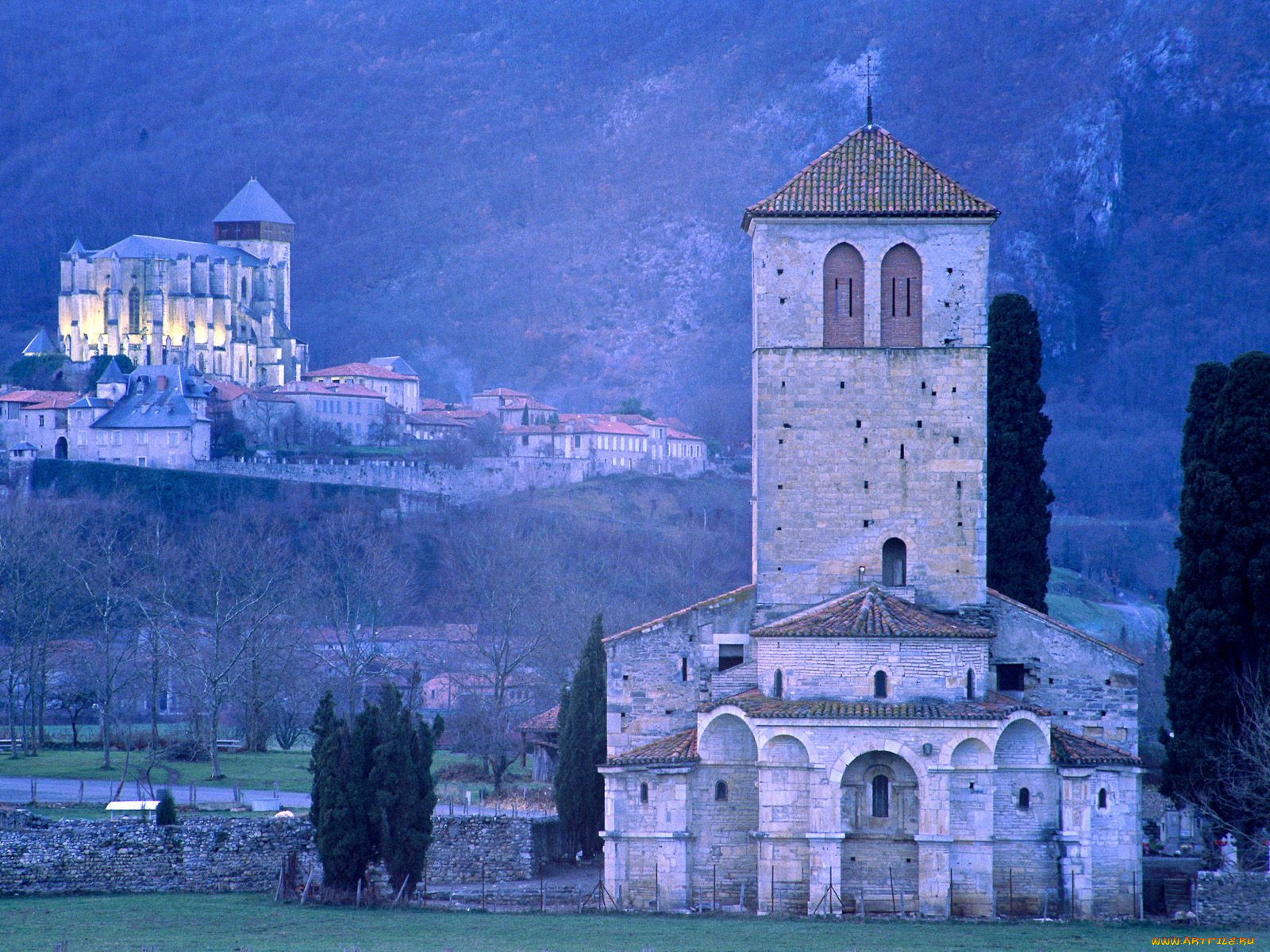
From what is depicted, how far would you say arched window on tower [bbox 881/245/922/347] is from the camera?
39.5 metres

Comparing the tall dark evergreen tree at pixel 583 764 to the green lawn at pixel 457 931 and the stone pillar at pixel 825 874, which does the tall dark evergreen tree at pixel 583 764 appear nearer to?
the stone pillar at pixel 825 874

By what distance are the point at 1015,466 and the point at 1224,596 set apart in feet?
25.4

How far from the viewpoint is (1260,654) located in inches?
1492

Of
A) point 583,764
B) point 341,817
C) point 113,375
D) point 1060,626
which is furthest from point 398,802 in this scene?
point 113,375

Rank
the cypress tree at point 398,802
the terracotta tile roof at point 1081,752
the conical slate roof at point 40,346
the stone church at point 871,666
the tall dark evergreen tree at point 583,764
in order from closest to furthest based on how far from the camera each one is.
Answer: the stone church at point 871,666, the cypress tree at point 398,802, the terracotta tile roof at point 1081,752, the tall dark evergreen tree at point 583,764, the conical slate roof at point 40,346

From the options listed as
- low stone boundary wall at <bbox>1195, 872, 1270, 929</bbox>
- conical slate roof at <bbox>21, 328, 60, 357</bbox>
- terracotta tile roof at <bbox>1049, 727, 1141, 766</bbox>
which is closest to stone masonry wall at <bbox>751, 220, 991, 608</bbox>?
terracotta tile roof at <bbox>1049, 727, 1141, 766</bbox>

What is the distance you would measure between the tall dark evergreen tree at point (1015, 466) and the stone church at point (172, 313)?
133 meters

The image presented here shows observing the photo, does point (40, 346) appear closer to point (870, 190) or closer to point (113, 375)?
point (113, 375)

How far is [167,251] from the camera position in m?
186

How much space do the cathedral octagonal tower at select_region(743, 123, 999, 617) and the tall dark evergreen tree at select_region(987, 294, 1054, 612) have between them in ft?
18.5

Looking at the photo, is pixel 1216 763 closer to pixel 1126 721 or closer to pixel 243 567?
pixel 1126 721

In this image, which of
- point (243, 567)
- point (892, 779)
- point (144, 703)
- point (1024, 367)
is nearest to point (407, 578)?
point (243, 567)

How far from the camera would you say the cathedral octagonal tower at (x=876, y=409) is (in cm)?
3919

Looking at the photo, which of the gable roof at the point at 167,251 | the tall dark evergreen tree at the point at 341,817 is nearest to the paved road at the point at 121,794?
the tall dark evergreen tree at the point at 341,817
